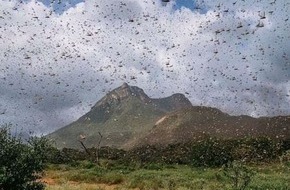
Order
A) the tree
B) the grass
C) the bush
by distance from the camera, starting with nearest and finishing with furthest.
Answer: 1. the tree
2. the grass
3. the bush

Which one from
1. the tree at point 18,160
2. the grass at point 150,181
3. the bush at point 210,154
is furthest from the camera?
the bush at point 210,154

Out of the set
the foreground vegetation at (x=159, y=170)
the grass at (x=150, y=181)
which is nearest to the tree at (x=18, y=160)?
the foreground vegetation at (x=159, y=170)

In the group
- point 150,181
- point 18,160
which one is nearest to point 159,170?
point 150,181

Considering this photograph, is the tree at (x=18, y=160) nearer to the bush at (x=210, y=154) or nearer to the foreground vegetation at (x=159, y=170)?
the foreground vegetation at (x=159, y=170)

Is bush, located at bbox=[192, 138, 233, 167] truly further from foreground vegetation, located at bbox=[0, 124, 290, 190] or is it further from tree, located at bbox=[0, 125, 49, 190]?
tree, located at bbox=[0, 125, 49, 190]

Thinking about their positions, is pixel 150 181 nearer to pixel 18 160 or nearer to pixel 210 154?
pixel 18 160

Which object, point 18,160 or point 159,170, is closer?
point 18,160

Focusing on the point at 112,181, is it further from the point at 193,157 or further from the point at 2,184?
the point at 193,157

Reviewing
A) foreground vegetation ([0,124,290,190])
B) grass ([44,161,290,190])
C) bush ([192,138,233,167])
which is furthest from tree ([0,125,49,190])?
bush ([192,138,233,167])
